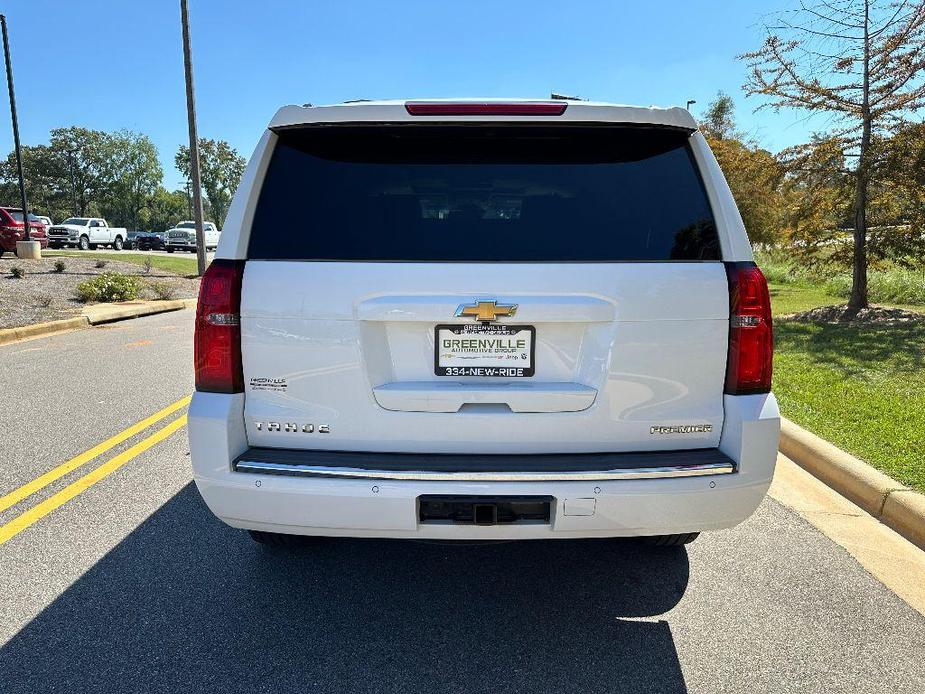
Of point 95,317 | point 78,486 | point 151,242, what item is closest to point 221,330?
point 78,486

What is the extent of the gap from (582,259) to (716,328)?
564 millimetres

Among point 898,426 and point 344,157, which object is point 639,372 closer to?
point 344,157

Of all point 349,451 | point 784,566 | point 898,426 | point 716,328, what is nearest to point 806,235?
point 898,426

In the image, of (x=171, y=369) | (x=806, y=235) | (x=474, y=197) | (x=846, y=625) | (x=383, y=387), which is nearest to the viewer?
(x=383, y=387)

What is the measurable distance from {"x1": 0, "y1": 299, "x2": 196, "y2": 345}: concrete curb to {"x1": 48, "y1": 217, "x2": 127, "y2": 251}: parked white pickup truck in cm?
2941

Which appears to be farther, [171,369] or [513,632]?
[171,369]

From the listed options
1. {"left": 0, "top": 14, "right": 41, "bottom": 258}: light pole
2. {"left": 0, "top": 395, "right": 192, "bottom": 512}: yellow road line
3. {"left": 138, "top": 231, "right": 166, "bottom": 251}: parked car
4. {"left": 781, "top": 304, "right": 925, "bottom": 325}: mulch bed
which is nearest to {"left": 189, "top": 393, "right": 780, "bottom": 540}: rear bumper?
{"left": 0, "top": 395, "right": 192, "bottom": 512}: yellow road line

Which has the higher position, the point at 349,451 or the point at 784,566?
the point at 349,451

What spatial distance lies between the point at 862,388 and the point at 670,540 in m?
4.33

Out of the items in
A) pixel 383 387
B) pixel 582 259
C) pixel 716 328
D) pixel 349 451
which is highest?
pixel 582 259

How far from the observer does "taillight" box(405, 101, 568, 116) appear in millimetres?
2680

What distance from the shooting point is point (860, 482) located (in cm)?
430

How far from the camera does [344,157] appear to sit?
9.20ft

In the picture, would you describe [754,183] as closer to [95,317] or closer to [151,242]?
[95,317]
